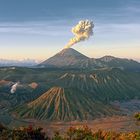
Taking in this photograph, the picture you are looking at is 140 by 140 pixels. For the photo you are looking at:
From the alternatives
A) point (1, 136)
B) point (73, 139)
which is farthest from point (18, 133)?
point (73, 139)

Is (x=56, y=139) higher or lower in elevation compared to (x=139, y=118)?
lower

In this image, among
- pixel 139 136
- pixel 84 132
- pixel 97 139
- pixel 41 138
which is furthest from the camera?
pixel 41 138

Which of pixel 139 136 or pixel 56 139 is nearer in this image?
pixel 139 136

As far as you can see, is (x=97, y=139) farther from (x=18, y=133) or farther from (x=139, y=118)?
(x=18, y=133)

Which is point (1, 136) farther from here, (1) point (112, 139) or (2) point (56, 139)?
(1) point (112, 139)

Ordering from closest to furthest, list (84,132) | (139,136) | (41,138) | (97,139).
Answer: (139,136), (97,139), (84,132), (41,138)

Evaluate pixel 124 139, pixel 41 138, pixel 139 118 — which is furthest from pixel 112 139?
pixel 41 138

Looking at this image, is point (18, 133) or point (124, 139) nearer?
point (124, 139)

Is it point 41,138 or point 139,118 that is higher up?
point 139,118

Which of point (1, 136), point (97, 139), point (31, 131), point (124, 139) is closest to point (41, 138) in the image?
point (31, 131)
